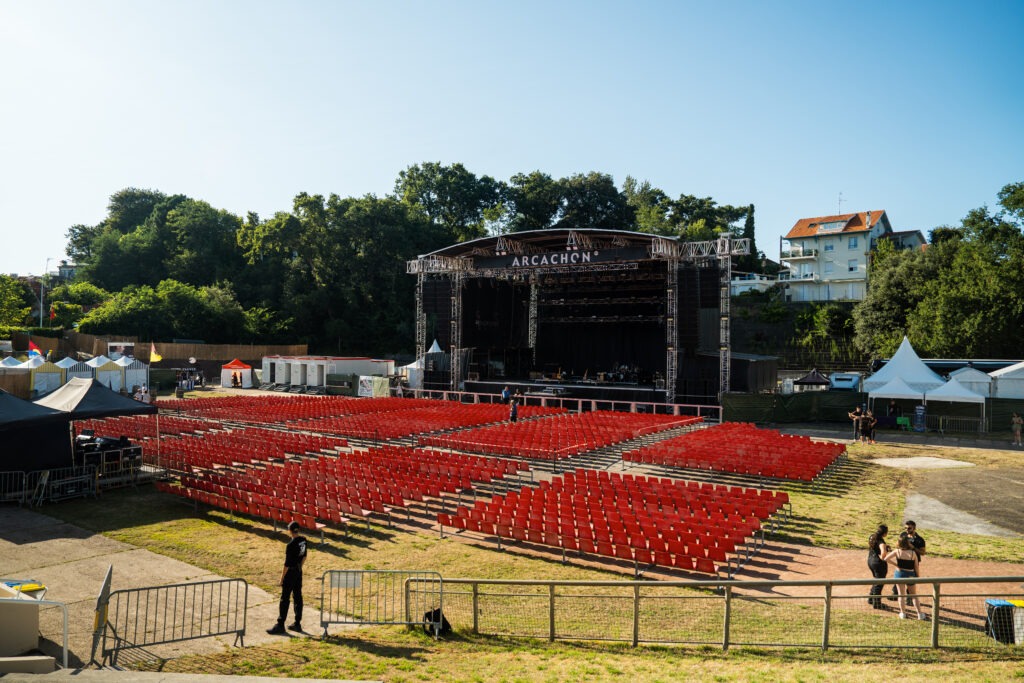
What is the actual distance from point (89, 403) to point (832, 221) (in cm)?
6824

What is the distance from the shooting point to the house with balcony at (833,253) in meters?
63.4

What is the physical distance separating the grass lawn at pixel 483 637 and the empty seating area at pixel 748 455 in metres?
0.66

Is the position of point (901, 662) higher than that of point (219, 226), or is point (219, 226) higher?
point (219, 226)

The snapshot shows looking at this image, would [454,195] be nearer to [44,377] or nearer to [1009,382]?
[44,377]

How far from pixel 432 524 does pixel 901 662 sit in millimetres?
9226

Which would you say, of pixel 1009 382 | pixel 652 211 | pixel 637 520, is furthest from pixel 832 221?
pixel 637 520

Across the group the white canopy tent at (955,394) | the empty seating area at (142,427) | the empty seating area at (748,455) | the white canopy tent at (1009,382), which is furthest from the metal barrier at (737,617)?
the white canopy tent at (1009,382)

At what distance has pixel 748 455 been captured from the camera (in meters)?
18.8

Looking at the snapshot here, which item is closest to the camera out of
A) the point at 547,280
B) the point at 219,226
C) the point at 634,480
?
the point at 634,480

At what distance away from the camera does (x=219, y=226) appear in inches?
3044

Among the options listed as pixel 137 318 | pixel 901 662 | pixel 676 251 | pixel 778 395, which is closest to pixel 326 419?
pixel 676 251

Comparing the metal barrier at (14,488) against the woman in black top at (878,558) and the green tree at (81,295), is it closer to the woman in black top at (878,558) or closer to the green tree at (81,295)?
the woman in black top at (878,558)

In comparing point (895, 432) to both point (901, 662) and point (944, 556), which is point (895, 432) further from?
point (901, 662)

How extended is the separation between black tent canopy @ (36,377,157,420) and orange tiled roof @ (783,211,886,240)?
65.4 meters
